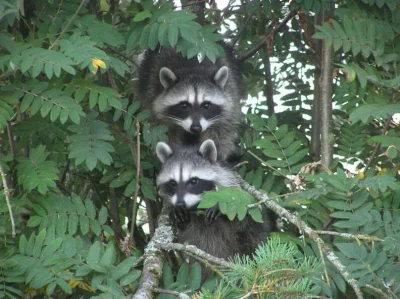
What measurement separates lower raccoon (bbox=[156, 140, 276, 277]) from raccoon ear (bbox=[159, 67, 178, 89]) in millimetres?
1091

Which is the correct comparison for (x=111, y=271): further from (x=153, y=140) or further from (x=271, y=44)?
(x=271, y=44)

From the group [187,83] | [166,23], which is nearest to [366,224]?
[166,23]

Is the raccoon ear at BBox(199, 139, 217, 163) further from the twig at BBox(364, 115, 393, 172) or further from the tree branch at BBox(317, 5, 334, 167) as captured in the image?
the twig at BBox(364, 115, 393, 172)

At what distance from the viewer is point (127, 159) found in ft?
17.7

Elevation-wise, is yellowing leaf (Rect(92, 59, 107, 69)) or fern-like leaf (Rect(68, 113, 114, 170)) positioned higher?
yellowing leaf (Rect(92, 59, 107, 69))

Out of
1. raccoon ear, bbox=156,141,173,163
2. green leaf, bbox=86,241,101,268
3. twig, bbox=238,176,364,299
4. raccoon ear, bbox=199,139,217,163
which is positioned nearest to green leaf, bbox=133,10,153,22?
raccoon ear, bbox=156,141,173,163

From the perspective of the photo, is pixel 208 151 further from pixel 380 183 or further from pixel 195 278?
pixel 380 183

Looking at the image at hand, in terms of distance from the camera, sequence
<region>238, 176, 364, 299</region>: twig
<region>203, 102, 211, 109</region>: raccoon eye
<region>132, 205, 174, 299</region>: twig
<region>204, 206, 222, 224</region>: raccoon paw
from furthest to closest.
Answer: <region>203, 102, 211, 109</region>: raccoon eye → <region>204, 206, 222, 224</region>: raccoon paw → <region>132, 205, 174, 299</region>: twig → <region>238, 176, 364, 299</region>: twig

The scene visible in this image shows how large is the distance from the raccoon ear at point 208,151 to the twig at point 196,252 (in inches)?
49.3

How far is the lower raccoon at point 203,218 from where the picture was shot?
5293mm

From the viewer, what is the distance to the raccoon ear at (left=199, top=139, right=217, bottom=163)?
18.2ft

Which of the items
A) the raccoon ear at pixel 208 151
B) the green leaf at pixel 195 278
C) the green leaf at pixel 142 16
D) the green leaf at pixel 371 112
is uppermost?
the green leaf at pixel 142 16

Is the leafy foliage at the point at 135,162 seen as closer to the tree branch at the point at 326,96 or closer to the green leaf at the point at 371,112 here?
the green leaf at the point at 371,112

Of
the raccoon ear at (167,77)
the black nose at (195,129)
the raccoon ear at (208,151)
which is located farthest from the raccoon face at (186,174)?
the raccoon ear at (167,77)
